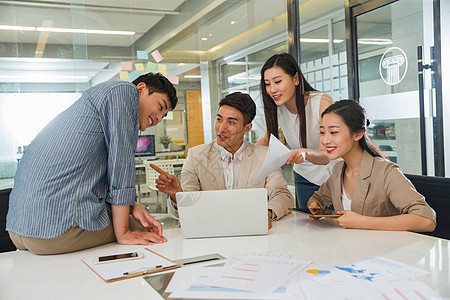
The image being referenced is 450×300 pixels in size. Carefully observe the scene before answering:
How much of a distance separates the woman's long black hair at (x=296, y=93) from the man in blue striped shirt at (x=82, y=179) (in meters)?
1.04

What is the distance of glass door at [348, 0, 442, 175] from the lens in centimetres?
305

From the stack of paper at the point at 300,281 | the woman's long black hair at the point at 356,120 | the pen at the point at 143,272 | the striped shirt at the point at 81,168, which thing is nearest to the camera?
the stack of paper at the point at 300,281

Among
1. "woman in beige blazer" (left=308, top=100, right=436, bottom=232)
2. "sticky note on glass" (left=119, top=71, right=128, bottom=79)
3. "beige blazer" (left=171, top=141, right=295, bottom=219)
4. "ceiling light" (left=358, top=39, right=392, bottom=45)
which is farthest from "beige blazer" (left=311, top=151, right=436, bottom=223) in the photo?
"sticky note on glass" (left=119, top=71, right=128, bottom=79)

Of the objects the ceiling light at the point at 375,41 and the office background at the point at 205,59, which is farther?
the ceiling light at the point at 375,41

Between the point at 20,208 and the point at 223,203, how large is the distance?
678 millimetres

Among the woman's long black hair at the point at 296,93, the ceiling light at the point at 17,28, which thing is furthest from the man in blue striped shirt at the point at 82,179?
the ceiling light at the point at 17,28

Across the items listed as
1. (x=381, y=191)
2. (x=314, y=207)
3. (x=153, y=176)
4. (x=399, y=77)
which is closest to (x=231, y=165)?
(x=314, y=207)

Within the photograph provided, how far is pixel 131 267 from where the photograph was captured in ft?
3.91

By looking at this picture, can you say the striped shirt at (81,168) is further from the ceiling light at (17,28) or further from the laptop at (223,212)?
the ceiling light at (17,28)

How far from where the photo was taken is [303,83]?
237 cm

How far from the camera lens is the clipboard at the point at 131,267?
1.12 metres

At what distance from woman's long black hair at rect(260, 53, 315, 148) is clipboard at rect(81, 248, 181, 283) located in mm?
1259

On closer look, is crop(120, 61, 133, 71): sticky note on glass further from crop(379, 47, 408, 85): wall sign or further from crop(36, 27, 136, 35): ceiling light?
crop(379, 47, 408, 85): wall sign

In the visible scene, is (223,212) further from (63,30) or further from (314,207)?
(63,30)
